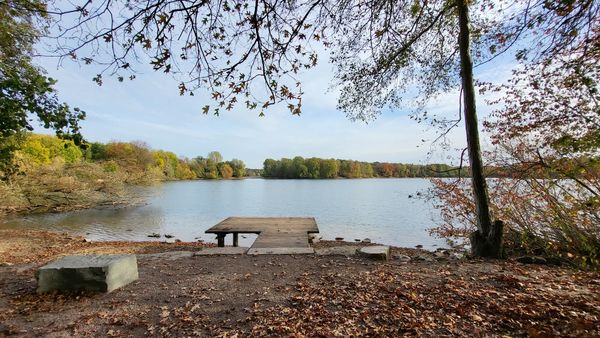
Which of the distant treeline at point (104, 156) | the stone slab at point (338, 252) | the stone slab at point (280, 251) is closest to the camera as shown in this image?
the stone slab at point (338, 252)

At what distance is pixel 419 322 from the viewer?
2.86 meters

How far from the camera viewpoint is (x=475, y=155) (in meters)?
5.39

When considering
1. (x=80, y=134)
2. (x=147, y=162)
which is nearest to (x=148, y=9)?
(x=80, y=134)

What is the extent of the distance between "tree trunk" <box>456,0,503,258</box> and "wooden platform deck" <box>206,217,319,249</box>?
3.17 metres

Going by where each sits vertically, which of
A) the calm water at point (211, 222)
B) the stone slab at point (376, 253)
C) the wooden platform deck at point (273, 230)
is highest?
the stone slab at point (376, 253)

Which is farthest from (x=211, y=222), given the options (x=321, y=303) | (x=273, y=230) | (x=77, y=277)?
(x=321, y=303)

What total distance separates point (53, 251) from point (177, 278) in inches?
309

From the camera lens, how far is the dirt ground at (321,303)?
9.23ft

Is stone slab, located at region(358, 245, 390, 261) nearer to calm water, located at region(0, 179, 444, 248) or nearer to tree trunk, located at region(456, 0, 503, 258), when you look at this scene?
tree trunk, located at region(456, 0, 503, 258)

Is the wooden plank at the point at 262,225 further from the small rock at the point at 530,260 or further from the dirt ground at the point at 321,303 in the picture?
the small rock at the point at 530,260

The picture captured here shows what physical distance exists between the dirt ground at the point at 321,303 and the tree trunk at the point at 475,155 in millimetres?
625

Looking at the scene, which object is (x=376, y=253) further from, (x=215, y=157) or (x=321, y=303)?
(x=215, y=157)

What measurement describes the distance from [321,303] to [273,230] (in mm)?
5060

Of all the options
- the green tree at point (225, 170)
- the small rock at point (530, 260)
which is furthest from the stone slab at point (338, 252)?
the green tree at point (225, 170)
